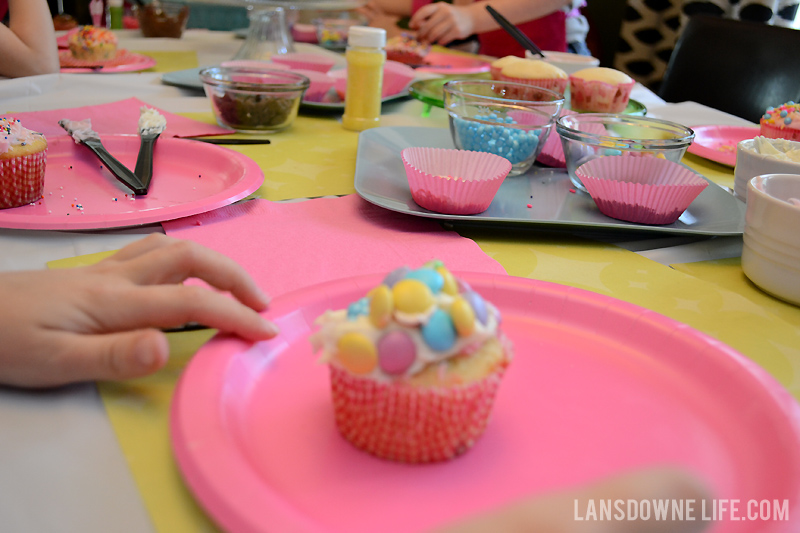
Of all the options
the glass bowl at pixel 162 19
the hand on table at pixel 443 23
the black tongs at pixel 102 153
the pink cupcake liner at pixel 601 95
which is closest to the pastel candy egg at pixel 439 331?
the black tongs at pixel 102 153

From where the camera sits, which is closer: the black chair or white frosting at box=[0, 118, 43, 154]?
white frosting at box=[0, 118, 43, 154]

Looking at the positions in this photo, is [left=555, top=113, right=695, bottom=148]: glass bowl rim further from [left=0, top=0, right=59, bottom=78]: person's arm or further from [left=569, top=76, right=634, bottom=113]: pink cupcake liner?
[left=0, top=0, right=59, bottom=78]: person's arm

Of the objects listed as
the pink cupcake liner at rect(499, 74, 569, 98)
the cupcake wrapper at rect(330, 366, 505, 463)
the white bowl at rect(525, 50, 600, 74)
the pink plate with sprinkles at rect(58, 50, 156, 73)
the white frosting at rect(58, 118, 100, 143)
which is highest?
the white bowl at rect(525, 50, 600, 74)

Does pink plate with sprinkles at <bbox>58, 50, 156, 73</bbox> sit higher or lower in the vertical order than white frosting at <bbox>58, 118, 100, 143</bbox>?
higher

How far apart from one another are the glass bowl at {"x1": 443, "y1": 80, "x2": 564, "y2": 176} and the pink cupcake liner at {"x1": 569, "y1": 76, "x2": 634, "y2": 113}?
1.03 ft

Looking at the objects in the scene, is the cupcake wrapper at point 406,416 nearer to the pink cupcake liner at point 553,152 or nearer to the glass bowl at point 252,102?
the pink cupcake liner at point 553,152

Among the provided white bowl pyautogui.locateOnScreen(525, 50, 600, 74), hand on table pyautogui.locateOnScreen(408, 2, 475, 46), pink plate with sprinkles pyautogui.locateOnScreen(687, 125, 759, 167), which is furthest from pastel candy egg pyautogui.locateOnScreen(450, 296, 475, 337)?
hand on table pyautogui.locateOnScreen(408, 2, 475, 46)

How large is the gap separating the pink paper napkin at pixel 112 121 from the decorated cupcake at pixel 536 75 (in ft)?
2.43

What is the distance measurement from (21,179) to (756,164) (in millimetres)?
1105

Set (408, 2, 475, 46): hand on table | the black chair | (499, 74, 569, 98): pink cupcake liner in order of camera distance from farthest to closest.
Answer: (408, 2, 475, 46): hand on table, the black chair, (499, 74, 569, 98): pink cupcake liner

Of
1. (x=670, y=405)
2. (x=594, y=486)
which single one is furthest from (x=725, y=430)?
(x=594, y=486)

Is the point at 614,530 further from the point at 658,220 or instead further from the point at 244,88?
the point at 244,88

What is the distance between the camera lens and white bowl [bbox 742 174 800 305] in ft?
2.26

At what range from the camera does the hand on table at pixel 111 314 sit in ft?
1.45
